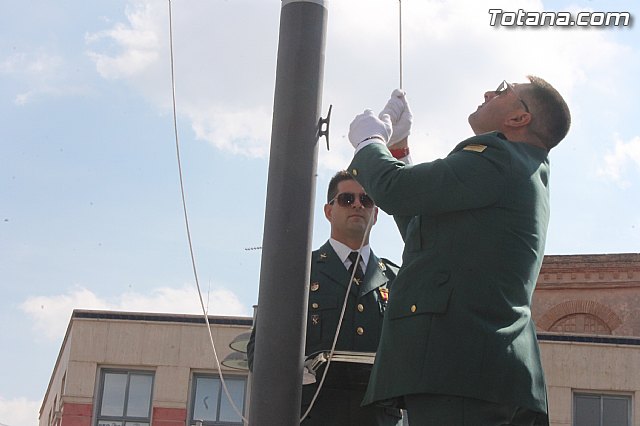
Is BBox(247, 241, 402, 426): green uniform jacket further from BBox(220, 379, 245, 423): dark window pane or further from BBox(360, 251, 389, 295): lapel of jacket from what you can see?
BBox(220, 379, 245, 423): dark window pane

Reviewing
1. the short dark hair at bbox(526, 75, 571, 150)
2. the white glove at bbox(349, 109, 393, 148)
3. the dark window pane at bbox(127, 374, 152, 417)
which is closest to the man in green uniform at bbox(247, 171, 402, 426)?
the white glove at bbox(349, 109, 393, 148)

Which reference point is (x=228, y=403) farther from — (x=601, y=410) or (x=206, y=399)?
(x=601, y=410)

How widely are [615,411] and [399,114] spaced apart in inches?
965

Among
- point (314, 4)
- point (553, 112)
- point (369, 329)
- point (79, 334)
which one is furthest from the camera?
point (79, 334)

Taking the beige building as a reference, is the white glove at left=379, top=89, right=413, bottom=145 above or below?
below

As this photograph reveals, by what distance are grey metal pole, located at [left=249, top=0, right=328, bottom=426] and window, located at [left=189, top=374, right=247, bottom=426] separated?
74.7ft

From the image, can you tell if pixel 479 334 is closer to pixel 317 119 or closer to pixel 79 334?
pixel 317 119

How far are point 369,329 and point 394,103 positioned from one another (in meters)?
1.04

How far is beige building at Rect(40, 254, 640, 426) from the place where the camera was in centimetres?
2725

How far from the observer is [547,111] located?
4340 mm

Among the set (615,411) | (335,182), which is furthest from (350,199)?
(615,411)

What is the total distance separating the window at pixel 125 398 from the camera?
27344 mm

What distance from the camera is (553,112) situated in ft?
14.2

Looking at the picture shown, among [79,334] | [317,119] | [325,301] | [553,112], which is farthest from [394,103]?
[79,334]
